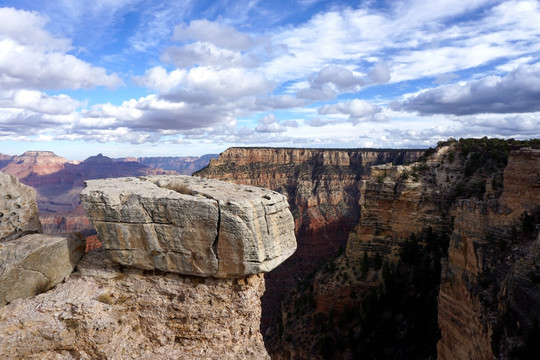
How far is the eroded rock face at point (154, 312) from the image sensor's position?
8.10m

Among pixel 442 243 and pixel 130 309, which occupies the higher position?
pixel 130 309

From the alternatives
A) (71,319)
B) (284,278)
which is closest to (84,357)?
(71,319)

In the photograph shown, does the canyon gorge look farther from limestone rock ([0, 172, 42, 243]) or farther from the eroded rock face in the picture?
limestone rock ([0, 172, 42, 243])

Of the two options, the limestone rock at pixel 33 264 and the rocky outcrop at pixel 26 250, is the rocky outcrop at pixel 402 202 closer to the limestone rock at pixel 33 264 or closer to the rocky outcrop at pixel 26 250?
the rocky outcrop at pixel 26 250

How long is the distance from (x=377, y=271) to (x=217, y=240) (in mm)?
23108

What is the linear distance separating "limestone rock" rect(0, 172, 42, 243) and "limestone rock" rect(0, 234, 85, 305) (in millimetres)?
557

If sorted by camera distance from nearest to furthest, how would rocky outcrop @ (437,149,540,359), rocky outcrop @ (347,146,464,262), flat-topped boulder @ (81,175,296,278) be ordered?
1. flat-topped boulder @ (81,175,296,278)
2. rocky outcrop @ (437,149,540,359)
3. rocky outcrop @ (347,146,464,262)

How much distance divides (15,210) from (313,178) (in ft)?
259

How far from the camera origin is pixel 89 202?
840 centimetres

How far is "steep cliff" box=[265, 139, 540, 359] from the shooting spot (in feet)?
39.2

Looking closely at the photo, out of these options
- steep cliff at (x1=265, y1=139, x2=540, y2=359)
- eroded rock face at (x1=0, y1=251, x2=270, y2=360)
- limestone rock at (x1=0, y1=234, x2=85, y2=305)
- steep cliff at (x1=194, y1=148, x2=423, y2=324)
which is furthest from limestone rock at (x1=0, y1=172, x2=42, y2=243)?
steep cliff at (x1=194, y1=148, x2=423, y2=324)

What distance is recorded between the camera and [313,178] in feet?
283

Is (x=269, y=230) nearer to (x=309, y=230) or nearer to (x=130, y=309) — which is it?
(x=130, y=309)

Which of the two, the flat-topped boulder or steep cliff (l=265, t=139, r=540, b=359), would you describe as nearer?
the flat-topped boulder
